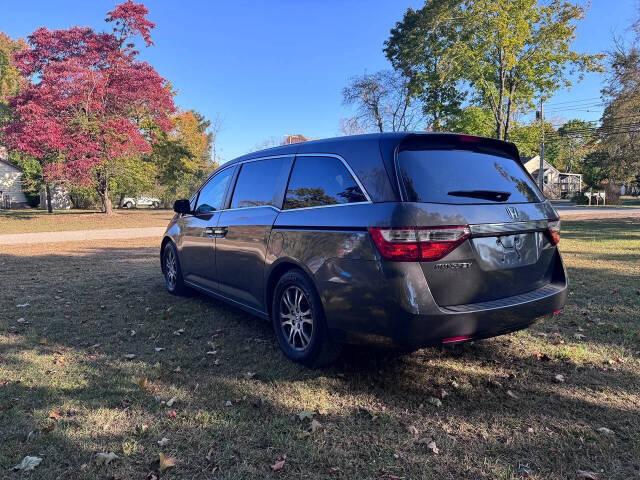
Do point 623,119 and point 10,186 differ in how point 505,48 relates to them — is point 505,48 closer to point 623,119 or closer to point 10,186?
point 623,119

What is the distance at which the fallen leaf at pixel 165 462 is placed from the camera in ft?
7.43

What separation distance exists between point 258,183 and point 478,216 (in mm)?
2179

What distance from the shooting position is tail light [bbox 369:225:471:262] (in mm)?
2613

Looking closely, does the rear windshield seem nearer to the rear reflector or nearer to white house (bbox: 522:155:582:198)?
the rear reflector

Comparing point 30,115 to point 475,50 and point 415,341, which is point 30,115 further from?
point 415,341

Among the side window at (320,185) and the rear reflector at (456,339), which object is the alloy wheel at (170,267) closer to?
the side window at (320,185)

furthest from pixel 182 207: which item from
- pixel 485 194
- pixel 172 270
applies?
pixel 485 194

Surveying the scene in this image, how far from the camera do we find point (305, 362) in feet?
11.0

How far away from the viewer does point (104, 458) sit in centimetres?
232

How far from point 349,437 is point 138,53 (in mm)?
22442

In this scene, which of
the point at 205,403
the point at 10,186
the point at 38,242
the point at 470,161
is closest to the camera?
the point at 205,403

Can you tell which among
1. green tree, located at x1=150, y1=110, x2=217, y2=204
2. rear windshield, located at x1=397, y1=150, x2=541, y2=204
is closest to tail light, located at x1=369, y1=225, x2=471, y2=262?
rear windshield, located at x1=397, y1=150, x2=541, y2=204

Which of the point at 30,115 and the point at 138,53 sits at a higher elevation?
the point at 138,53

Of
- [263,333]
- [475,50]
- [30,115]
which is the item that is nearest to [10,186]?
[30,115]
